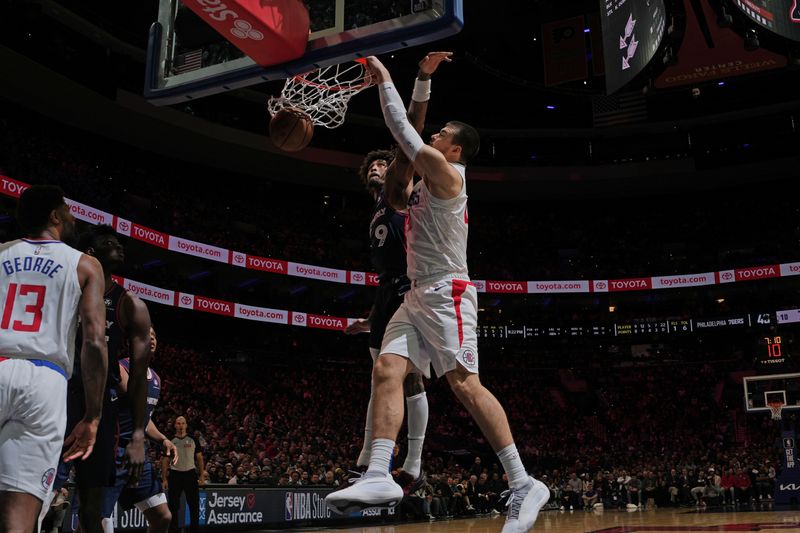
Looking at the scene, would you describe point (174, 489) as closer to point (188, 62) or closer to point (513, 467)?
point (188, 62)

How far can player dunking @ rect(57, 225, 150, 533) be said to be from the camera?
14.8ft

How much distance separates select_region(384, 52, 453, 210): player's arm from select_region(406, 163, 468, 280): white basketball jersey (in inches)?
6.2

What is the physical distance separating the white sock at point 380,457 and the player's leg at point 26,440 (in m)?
1.49

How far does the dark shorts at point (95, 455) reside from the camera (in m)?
4.59

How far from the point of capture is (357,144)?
90.8 feet

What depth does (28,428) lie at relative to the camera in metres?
2.93

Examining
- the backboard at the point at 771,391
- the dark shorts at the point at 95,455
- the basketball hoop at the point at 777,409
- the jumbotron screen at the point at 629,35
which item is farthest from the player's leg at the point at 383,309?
the basketball hoop at the point at 777,409

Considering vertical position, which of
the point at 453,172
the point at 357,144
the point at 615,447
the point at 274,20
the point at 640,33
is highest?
the point at 357,144

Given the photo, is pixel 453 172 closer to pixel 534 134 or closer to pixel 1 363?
pixel 1 363


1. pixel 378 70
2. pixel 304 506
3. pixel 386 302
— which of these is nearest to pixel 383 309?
pixel 386 302

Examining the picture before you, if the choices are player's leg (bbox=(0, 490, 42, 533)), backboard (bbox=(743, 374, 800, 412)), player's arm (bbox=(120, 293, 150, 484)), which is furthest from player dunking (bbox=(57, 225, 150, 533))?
backboard (bbox=(743, 374, 800, 412))

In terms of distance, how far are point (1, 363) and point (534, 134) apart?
94.1ft

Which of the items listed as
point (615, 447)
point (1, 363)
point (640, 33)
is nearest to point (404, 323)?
point (1, 363)

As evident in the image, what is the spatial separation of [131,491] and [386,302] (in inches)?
83.2
